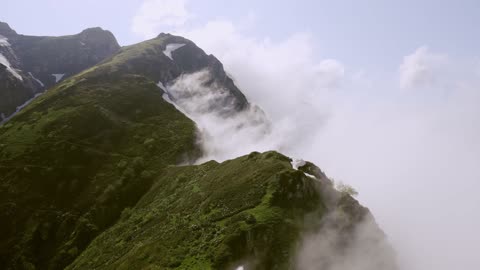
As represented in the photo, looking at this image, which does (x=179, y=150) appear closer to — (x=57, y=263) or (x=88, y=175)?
(x=88, y=175)

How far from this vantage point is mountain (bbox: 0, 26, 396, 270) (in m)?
50.9

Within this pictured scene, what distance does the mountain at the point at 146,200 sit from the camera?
167 feet

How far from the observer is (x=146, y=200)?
82.0 m

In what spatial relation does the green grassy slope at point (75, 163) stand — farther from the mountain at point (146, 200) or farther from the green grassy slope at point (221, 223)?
the green grassy slope at point (221, 223)

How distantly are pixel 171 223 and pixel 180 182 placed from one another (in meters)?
21.4

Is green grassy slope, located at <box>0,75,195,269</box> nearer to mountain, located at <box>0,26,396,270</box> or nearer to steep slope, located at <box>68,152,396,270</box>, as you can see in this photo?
mountain, located at <box>0,26,396,270</box>

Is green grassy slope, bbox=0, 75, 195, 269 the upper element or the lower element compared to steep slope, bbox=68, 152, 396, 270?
upper

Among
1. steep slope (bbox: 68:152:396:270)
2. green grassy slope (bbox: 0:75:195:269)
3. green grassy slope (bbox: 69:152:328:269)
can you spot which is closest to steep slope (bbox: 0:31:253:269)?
green grassy slope (bbox: 0:75:195:269)

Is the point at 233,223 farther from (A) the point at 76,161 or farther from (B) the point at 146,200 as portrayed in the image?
(A) the point at 76,161

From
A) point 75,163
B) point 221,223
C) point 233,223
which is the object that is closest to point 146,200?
point 75,163

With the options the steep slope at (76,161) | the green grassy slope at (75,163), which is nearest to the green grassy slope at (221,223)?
the green grassy slope at (75,163)

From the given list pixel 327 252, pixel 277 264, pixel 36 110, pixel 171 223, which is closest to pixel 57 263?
pixel 171 223

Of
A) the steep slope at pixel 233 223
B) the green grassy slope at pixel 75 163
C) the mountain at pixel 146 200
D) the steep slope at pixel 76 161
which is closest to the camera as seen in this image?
the steep slope at pixel 233 223

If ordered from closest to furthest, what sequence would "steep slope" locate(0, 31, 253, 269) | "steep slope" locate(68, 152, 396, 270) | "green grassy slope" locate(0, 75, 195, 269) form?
1. "steep slope" locate(68, 152, 396, 270)
2. "green grassy slope" locate(0, 75, 195, 269)
3. "steep slope" locate(0, 31, 253, 269)
